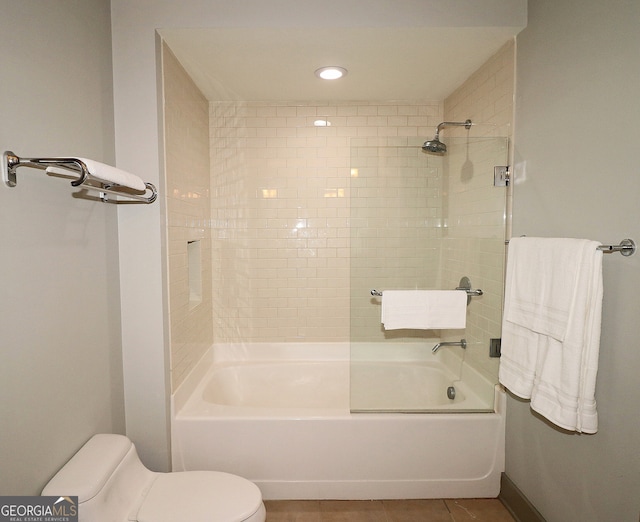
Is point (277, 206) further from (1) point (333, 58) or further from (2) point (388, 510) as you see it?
(2) point (388, 510)

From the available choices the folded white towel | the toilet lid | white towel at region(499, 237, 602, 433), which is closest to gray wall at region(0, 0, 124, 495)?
the folded white towel

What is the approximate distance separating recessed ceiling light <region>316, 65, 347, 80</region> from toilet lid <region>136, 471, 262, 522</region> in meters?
2.32

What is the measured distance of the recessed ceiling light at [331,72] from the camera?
2.37 m

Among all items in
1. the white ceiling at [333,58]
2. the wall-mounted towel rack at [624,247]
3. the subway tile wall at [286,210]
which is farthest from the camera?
the subway tile wall at [286,210]

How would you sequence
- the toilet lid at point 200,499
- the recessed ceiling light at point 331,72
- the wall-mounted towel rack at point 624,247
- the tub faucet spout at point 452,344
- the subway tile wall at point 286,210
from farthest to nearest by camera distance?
the subway tile wall at point 286,210 < the recessed ceiling light at point 331,72 < the tub faucet spout at point 452,344 < the toilet lid at point 200,499 < the wall-mounted towel rack at point 624,247

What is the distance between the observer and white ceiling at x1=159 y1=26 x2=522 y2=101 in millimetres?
1974

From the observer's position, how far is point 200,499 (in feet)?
5.11

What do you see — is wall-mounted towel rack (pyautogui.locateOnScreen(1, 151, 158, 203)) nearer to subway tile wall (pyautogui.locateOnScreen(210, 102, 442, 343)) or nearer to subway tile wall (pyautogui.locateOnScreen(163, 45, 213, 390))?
subway tile wall (pyautogui.locateOnScreen(163, 45, 213, 390))

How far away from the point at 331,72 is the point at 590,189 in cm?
163

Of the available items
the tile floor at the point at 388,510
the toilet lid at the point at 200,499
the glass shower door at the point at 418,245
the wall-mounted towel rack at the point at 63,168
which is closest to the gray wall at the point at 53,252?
the wall-mounted towel rack at the point at 63,168

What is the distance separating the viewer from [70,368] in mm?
1527

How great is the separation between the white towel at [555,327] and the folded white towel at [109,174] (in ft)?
5.71

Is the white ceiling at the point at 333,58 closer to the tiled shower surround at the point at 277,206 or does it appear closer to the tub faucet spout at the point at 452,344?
the tiled shower surround at the point at 277,206

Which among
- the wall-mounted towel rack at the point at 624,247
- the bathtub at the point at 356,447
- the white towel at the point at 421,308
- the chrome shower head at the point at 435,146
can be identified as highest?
the chrome shower head at the point at 435,146
